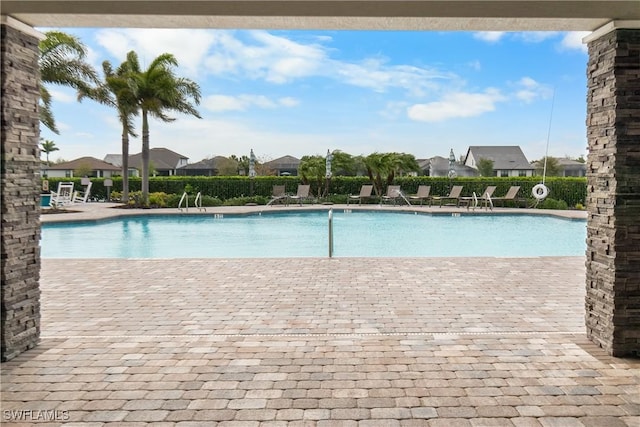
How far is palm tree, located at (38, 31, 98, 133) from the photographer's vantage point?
62.8 feet

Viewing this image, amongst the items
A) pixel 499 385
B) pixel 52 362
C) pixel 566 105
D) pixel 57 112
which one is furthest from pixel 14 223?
pixel 566 105

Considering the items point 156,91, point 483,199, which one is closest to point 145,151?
point 156,91

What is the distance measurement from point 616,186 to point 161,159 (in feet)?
205

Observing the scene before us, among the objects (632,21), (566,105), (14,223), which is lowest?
(14,223)

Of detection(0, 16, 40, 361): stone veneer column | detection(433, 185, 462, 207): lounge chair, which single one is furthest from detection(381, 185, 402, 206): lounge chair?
detection(0, 16, 40, 361): stone veneer column

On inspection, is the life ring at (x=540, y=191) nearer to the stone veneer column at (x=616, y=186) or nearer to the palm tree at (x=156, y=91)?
the palm tree at (x=156, y=91)

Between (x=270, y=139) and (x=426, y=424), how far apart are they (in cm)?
4144

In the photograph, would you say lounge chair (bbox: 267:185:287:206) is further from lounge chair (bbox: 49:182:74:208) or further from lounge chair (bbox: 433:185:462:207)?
lounge chair (bbox: 49:182:74:208)

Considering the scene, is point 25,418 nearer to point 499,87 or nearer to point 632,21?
point 632,21

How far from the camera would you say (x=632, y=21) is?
3.36 m

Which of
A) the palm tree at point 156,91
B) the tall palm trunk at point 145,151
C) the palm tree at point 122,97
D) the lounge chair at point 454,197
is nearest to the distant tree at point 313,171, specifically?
the lounge chair at point 454,197

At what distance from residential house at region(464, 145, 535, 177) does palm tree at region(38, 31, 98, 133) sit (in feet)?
139

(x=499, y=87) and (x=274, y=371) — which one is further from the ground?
(x=499, y=87)

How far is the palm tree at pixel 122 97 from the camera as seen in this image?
21.9 meters
